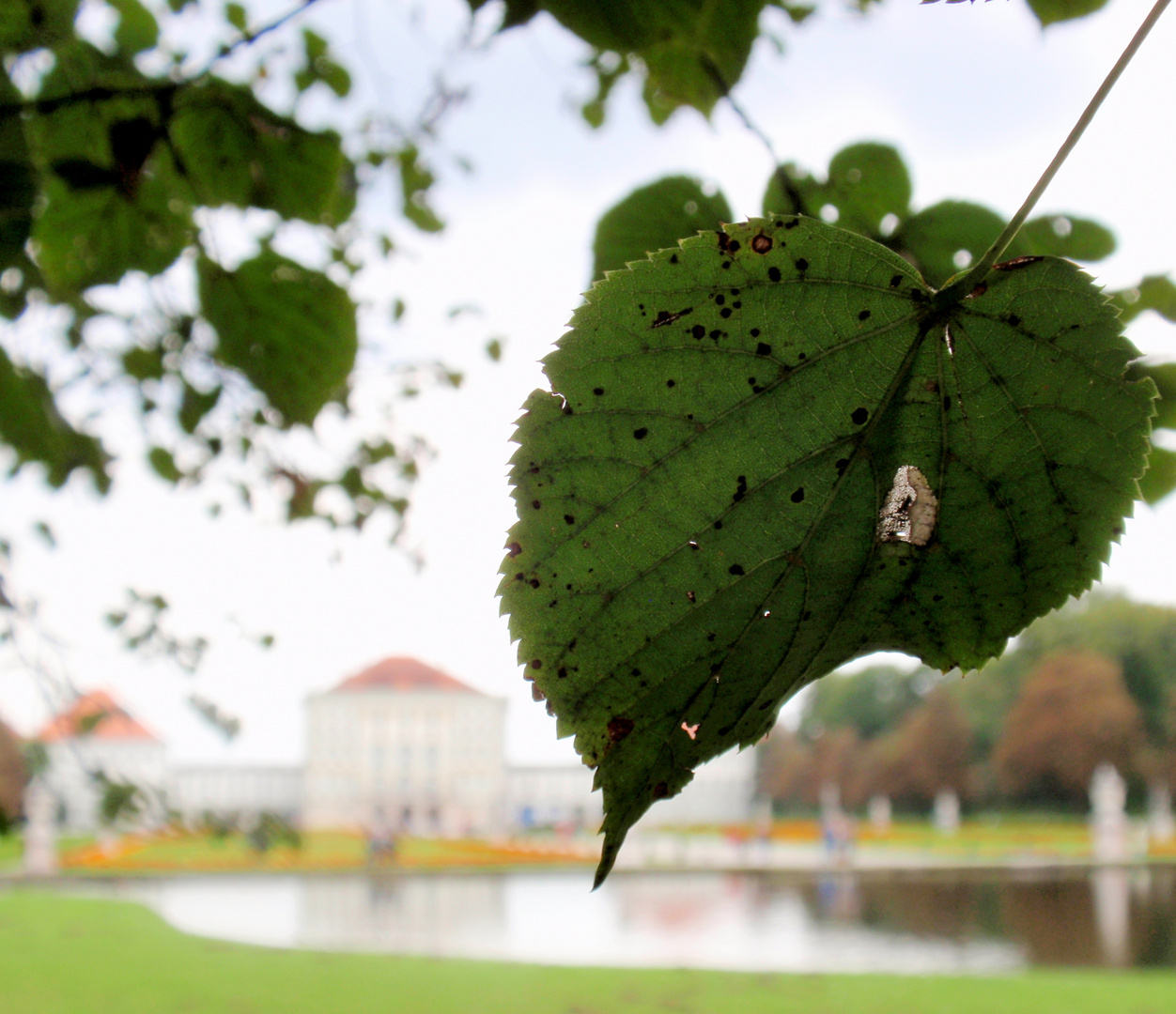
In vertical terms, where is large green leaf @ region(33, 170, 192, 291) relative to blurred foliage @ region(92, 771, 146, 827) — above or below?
above

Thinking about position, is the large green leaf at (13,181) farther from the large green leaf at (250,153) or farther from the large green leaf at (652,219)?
the large green leaf at (652,219)

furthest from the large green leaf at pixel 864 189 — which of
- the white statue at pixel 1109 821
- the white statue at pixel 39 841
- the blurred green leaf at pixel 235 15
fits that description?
the white statue at pixel 1109 821

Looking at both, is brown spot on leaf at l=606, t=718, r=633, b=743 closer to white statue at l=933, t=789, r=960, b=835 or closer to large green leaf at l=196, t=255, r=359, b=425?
large green leaf at l=196, t=255, r=359, b=425

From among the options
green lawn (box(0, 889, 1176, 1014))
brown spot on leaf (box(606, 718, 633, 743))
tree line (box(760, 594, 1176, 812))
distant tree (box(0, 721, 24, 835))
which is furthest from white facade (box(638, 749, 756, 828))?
brown spot on leaf (box(606, 718, 633, 743))

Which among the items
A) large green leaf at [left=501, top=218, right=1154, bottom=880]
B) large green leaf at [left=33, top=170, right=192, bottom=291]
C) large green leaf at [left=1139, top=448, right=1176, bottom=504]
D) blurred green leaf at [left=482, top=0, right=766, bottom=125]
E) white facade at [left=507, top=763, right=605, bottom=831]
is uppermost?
large green leaf at [left=33, top=170, right=192, bottom=291]

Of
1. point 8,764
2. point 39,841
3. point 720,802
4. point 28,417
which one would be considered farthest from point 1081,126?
point 720,802

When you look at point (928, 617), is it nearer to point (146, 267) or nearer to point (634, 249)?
point (634, 249)

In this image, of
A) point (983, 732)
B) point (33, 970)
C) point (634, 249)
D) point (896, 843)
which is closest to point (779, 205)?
point (634, 249)
